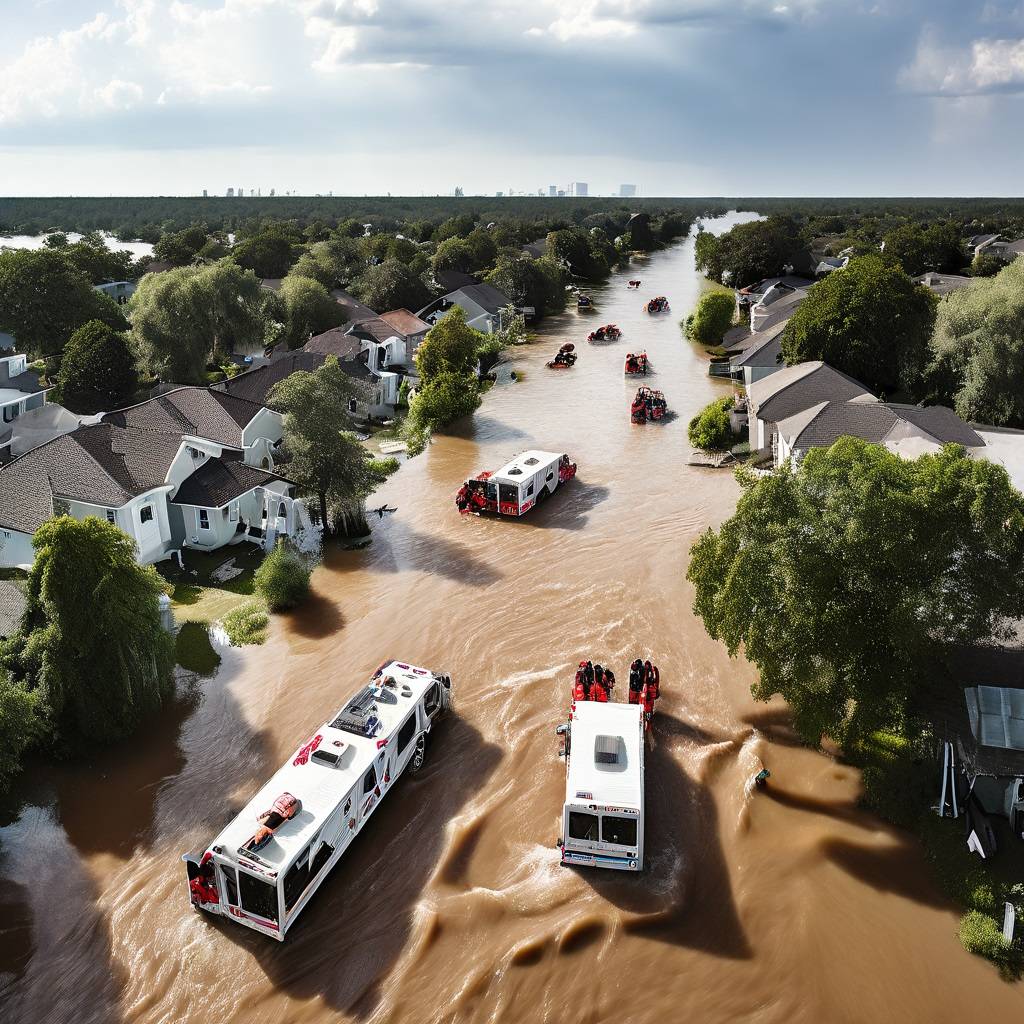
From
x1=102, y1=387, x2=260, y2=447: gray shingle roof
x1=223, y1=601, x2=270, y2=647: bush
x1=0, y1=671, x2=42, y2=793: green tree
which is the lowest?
x1=223, y1=601, x2=270, y2=647: bush

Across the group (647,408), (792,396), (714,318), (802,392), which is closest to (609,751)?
(792,396)

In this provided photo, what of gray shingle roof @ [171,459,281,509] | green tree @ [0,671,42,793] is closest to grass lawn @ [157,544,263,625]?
gray shingle roof @ [171,459,281,509]

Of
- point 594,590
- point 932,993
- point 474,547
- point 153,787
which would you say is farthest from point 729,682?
point 153,787

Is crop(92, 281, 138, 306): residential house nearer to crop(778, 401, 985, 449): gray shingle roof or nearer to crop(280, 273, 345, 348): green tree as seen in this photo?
crop(280, 273, 345, 348): green tree

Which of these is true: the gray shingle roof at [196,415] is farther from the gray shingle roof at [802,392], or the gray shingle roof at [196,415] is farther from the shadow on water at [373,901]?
the gray shingle roof at [802,392]

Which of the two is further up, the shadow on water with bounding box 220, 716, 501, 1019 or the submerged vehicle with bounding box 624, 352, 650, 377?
the submerged vehicle with bounding box 624, 352, 650, 377
